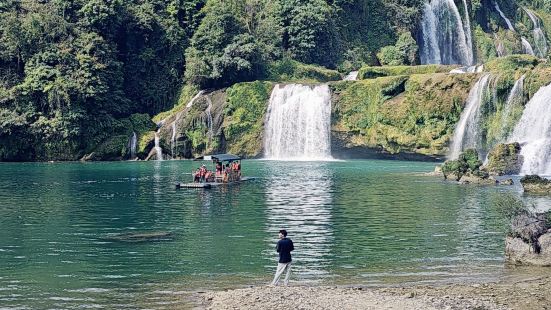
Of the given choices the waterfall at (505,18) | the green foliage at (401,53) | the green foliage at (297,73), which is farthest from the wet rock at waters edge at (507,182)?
the waterfall at (505,18)

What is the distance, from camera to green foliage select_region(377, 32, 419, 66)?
9850cm

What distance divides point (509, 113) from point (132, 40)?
4351 centimetres

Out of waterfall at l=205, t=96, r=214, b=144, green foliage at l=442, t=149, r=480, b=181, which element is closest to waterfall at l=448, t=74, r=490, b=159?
green foliage at l=442, t=149, r=480, b=181

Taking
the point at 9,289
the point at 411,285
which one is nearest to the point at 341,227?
the point at 411,285

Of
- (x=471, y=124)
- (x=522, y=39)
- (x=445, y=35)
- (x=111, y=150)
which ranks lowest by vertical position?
(x=111, y=150)

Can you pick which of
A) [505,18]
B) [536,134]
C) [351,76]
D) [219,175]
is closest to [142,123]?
[351,76]

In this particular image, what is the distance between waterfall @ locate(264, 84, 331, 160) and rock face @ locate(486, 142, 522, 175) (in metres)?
22.9

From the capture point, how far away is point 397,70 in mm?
85938

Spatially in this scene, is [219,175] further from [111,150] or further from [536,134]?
[111,150]

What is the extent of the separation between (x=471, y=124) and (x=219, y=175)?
25.3 m

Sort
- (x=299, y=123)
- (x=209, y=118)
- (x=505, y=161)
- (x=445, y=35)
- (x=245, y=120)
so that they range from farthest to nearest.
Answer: (x=445, y=35), (x=209, y=118), (x=245, y=120), (x=299, y=123), (x=505, y=161)

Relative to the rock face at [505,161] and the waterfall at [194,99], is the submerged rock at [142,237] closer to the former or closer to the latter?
the rock face at [505,161]

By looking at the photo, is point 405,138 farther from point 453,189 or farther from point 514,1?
point 514,1

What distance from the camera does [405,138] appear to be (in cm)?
7569
